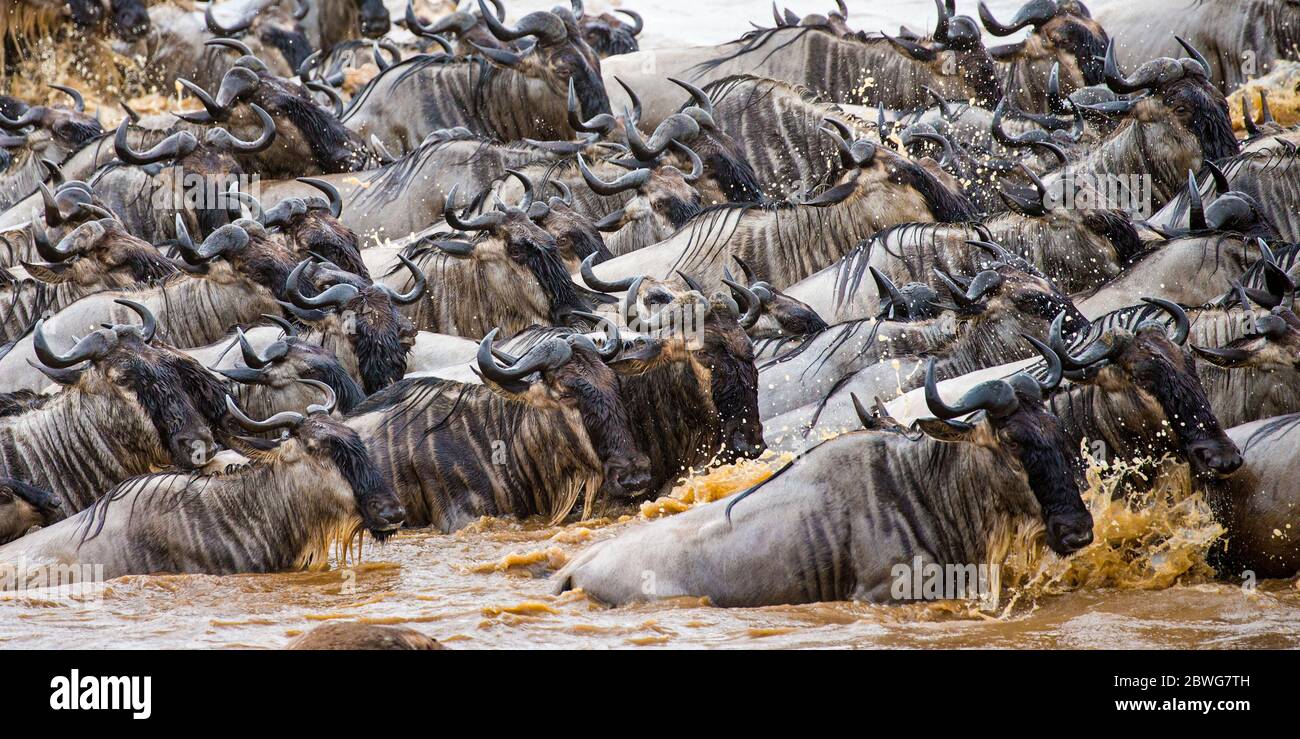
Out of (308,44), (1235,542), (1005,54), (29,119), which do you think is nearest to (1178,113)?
(1005,54)

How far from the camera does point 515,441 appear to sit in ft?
29.7

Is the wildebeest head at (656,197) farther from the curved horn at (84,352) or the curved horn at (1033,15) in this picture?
the curved horn at (84,352)

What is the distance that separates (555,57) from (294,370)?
5.84m

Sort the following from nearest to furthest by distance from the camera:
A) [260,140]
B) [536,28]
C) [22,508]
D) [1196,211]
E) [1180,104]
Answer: [22,508] < [1196,211] < [1180,104] < [260,140] < [536,28]

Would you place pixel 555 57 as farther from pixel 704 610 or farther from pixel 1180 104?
pixel 704 610

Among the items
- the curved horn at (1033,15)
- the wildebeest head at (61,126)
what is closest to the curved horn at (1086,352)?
the curved horn at (1033,15)

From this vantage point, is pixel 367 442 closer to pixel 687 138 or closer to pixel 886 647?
pixel 886 647

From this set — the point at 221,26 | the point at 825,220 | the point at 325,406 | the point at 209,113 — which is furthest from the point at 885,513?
the point at 221,26

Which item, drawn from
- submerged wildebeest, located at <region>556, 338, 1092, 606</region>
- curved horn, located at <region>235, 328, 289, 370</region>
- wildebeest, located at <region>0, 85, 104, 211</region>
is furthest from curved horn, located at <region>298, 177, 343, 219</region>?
submerged wildebeest, located at <region>556, 338, 1092, 606</region>

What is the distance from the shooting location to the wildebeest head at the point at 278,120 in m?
13.6

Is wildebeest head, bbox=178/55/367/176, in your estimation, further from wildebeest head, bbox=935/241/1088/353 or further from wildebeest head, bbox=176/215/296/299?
wildebeest head, bbox=935/241/1088/353

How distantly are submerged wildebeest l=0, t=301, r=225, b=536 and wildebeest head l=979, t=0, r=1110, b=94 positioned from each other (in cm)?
862

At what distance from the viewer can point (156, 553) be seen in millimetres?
7848

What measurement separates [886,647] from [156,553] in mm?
3286
